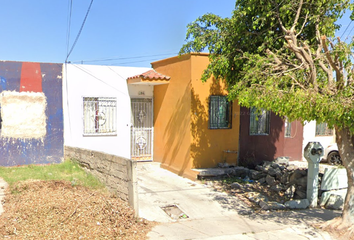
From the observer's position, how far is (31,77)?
9430 mm

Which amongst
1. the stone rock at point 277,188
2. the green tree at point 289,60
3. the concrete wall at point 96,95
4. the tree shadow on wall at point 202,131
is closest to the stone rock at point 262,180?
the stone rock at point 277,188

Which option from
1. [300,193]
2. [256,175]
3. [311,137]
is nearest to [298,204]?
[300,193]

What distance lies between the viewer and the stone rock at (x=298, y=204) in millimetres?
7316

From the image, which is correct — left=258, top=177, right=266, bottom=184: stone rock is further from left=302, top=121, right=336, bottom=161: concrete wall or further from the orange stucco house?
left=302, top=121, right=336, bottom=161: concrete wall

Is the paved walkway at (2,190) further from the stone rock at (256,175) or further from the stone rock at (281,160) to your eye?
the stone rock at (281,160)

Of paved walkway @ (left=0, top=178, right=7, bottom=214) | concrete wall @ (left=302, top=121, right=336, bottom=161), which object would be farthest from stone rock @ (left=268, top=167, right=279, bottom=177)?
paved walkway @ (left=0, top=178, right=7, bottom=214)

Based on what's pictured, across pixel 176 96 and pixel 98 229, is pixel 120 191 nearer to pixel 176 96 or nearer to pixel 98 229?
pixel 98 229

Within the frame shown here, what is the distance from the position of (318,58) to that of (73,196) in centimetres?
565

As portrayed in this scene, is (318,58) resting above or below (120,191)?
above

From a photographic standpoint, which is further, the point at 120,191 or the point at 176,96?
the point at 176,96

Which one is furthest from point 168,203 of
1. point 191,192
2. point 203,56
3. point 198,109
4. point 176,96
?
point 203,56

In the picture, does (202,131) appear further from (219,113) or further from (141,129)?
(141,129)

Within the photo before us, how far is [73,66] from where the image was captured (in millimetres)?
9961

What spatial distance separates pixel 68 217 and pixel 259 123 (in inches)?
296
